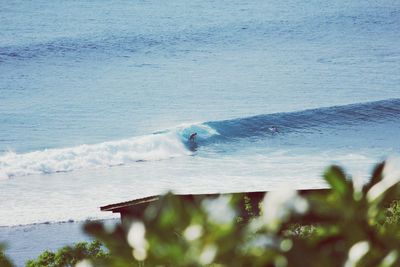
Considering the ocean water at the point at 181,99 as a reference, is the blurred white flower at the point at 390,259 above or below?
below

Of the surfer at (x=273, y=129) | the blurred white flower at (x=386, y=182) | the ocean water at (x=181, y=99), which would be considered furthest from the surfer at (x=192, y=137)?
the blurred white flower at (x=386, y=182)

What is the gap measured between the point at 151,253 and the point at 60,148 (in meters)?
31.2

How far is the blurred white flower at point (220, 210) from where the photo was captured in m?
1.35

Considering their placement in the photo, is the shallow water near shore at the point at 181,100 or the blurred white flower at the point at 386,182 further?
the shallow water near shore at the point at 181,100

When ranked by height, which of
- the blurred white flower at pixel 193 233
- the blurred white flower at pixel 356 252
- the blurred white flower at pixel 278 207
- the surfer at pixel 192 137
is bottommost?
the blurred white flower at pixel 356 252

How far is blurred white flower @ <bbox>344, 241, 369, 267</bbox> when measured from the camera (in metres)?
1.41

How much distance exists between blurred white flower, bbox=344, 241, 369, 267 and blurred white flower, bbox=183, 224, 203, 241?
24 cm

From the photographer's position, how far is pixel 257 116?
37625 millimetres

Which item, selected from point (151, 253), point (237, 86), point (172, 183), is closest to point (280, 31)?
point (237, 86)

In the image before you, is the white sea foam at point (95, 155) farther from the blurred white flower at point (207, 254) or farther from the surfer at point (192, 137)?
the blurred white flower at point (207, 254)

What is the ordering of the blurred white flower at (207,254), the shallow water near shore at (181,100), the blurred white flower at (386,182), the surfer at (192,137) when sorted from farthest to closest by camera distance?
the surfer at (192,137) < the shallow water near shore at (181,100) < the blurred white flower at (386,182) < the blurred white flower at (207,254)

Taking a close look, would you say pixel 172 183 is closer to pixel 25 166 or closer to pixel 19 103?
pixel 25 166

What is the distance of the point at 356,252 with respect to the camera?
1.42 m

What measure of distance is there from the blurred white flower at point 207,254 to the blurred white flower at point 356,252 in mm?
216
